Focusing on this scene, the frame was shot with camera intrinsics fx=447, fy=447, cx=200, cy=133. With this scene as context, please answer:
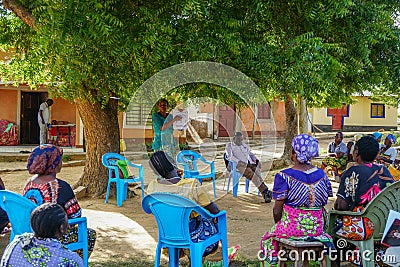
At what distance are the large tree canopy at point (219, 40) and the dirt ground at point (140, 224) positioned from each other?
189 centimetres

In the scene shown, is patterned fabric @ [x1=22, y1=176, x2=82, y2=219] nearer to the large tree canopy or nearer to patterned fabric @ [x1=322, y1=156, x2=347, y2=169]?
the large tree canopy

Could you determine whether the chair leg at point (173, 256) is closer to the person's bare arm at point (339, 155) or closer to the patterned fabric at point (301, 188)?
the patterned fabric at point (301, 188)

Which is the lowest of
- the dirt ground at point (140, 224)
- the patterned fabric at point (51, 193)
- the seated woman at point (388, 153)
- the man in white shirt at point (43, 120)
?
the dirt ground at point (140, 224)

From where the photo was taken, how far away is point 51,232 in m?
2.55

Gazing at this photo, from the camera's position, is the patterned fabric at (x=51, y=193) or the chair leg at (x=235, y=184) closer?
the patterned fabric at (x=51, y=193)

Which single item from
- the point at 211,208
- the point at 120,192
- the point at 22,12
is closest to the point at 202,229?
the point at 211,208

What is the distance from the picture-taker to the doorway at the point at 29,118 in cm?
1642

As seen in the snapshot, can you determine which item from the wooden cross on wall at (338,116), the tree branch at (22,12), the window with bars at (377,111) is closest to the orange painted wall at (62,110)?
the tree branch at (22,12)

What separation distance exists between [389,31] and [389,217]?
3.47 meters

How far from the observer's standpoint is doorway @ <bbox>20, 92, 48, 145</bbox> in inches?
647

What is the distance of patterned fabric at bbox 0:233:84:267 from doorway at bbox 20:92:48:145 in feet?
48.7

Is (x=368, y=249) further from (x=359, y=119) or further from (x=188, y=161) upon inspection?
(x=359, y=119)

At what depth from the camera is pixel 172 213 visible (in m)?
3.75

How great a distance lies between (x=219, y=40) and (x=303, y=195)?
2.39 m
